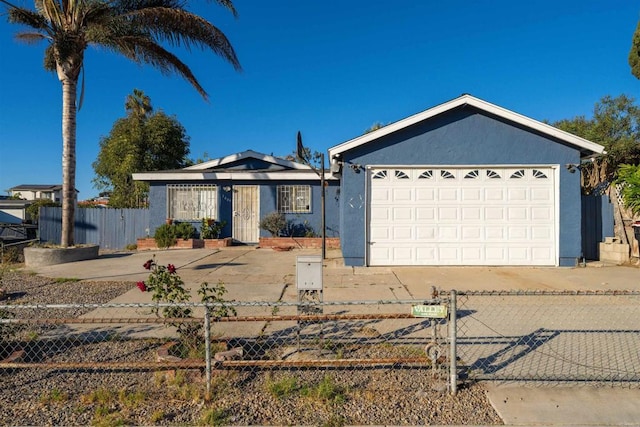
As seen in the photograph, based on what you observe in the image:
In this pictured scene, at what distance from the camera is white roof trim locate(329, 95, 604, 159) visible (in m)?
9.46

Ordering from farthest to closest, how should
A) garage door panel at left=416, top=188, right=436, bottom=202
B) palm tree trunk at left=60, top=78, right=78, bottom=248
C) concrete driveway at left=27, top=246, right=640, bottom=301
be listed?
palm tree trunk at left=60, top=78, right=78, bottom=248 < garage door panel at left=416, top=188, right=436, bottom=202 < concrete driveway at left=27, top=246, right=640, bottom=301

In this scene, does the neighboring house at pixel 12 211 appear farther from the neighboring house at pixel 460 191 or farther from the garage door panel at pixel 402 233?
the garage door panel at pixel 402 233

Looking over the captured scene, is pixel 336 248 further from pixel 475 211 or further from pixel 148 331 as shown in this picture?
pixel 148 331

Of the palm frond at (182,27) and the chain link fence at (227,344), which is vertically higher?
the palm frond at (182,27)

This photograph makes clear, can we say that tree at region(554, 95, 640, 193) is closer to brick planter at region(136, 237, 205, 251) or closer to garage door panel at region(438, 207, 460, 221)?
garage door panel at region(438, 207, 460, 221)

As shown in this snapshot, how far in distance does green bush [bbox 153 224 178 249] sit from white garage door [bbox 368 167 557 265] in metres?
8.08

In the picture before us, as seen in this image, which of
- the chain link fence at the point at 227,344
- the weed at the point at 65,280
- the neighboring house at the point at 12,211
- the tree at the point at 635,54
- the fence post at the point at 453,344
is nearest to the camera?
the fence post at the point at 453,344

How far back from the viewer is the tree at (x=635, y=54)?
16.4 m

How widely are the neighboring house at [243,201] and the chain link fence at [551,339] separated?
9.39 m

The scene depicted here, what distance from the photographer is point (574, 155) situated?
966cm

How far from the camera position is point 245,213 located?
15391 millimetres

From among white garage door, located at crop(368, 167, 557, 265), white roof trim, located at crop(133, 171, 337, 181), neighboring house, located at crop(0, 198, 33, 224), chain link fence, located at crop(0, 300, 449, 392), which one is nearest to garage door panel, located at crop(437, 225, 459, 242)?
white garage door, located at crop(368, 167, 557, 265)

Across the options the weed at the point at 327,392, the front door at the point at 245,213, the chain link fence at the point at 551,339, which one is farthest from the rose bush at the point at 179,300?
the front door at the point at 245,213

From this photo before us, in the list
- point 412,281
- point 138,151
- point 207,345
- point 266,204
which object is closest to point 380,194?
point 412,281
